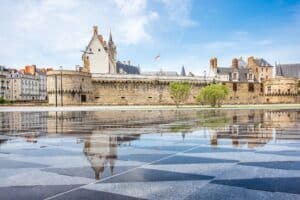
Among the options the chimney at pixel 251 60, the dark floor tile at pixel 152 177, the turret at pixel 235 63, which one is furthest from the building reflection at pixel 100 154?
the chimney at pixel 251 60

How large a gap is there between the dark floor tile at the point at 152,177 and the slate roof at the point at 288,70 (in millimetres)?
104678

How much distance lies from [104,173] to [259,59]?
10750 centimetres

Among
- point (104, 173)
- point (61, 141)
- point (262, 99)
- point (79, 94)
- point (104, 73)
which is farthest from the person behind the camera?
point (262, 99)

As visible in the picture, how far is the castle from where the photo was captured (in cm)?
7044

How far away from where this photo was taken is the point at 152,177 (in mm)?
5566

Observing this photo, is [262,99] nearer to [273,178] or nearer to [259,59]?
[259,59]

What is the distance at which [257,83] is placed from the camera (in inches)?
3738

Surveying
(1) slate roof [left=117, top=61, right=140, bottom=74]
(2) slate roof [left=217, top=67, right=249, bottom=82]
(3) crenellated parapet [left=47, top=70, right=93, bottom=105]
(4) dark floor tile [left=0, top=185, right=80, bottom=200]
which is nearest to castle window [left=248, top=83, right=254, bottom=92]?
(2) slate roof [left=217, top=67, right=249, bottom=82]

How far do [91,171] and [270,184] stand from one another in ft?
9.39

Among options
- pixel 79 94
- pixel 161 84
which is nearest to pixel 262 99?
pixel 161 84

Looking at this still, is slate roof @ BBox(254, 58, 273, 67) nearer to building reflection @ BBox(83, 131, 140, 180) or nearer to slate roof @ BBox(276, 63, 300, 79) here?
slate roof @ BBox(276, 63, 300, 79)

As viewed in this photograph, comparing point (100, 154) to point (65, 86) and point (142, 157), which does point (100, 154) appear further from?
point (65, 86)

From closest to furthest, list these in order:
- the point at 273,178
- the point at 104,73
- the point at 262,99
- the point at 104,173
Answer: the point at 273,178 → the point at 104,173 → the point at 104,73 → the point at 262,99

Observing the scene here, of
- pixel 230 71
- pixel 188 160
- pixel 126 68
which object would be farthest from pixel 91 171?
pixel 230 71
